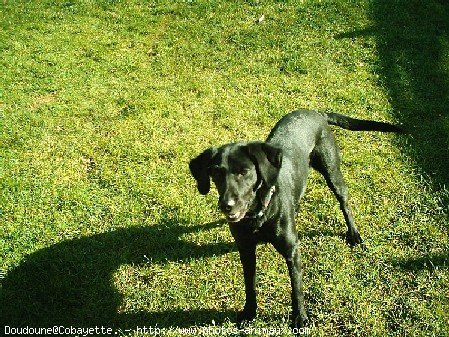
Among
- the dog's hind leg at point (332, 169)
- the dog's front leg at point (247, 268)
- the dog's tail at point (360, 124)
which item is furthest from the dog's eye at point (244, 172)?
the dog's tail at point (360, 124)

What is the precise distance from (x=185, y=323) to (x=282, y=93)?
14.5ft

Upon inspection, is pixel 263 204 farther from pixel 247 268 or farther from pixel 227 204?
pixel 247 268

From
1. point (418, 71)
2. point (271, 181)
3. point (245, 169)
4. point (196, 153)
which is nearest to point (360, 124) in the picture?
point (271, 181)

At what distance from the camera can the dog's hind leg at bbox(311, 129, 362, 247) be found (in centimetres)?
426

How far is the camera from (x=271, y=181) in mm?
3219

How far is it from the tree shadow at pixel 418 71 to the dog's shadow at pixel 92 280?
9.68ft

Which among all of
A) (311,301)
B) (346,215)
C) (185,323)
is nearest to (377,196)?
(346,215)

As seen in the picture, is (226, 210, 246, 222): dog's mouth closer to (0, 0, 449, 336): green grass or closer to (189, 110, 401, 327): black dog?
(189, 110, 401, 327): black dog

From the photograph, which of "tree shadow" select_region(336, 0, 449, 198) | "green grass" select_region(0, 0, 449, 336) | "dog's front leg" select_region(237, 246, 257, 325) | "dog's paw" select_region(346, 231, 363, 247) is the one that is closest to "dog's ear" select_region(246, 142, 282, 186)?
"dog's front leg" select_region(237, 246, 257, 325)

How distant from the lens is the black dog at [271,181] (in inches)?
126

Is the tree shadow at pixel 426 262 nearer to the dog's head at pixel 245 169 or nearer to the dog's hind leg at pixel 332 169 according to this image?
the dog's hind leg at pixel 332 169

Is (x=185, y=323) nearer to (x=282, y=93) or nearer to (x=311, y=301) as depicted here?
(x=311, y=301)

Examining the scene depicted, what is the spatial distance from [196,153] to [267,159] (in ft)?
9.63

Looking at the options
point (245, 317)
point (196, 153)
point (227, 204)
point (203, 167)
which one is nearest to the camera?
point (227, 204)
